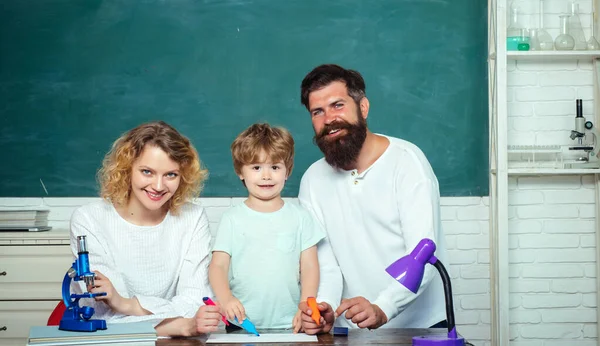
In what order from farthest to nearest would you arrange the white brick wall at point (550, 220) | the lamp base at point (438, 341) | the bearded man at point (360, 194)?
the white brick wall at point (550, 220)
the bearded man at point (360, 194)
the lamp base at point (438, 341)

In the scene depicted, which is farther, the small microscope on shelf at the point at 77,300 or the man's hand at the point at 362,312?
the man's hand at the point at 362,312

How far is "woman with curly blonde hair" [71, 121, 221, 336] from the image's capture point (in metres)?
2.62

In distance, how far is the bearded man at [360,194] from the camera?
2.96 meters

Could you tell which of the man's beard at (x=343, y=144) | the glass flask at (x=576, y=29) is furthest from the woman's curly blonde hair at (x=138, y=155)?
the glass flask at (x=576, y=29)

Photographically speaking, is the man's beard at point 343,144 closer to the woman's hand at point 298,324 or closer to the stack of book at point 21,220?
the woman's hand at point 298,324

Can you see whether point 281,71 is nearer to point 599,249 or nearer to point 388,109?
point 388,109

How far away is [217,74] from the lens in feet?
14.2

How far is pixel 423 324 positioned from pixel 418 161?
0.63 metres

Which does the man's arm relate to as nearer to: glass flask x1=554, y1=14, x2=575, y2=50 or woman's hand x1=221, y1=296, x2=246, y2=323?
woman's hand x1=221, y1=296, x2=246, y2=323

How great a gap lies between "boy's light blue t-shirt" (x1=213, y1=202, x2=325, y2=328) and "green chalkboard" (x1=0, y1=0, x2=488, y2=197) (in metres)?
1.48

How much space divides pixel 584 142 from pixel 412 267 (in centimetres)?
268

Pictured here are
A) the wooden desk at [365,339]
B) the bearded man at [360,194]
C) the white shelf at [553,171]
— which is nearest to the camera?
the wooden desk at [365,339]

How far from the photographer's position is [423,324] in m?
3.02

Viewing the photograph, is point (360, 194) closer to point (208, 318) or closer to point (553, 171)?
point (208, 318)
